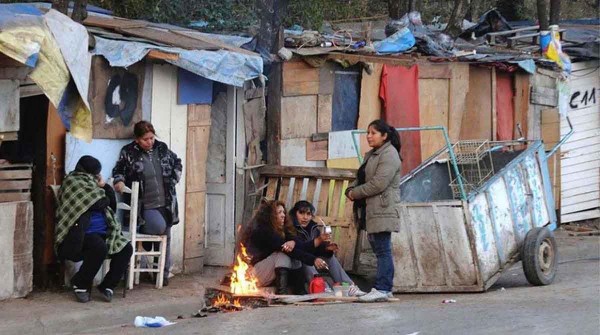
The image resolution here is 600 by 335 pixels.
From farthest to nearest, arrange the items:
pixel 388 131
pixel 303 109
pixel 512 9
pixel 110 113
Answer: pixel 512 9 < pixel 303 109 < pixel 110 113 < pixel 388 131

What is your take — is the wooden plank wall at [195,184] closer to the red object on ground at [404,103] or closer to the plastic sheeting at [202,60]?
the plastic sheeting at [202,60]

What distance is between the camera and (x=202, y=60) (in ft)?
36.5

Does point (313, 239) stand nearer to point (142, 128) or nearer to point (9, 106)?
point (142, 128)

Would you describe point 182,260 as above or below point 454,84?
below

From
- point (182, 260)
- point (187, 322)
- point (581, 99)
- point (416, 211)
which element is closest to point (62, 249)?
point (187, 322)

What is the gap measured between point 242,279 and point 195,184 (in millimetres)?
1490

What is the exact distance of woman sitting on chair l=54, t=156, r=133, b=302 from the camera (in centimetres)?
977

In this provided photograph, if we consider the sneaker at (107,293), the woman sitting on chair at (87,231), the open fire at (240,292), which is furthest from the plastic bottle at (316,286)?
the sneaker at (107,293)

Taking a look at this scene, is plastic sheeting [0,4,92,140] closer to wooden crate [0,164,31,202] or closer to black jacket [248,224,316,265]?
wooden crate [0,164,31,202]

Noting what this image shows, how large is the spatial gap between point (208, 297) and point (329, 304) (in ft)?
4.60

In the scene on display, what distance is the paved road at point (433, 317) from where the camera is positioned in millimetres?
8484

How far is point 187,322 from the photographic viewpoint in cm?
927

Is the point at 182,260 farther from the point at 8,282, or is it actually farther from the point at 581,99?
the point at 581,99

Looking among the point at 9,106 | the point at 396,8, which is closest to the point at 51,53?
the point at 9,106
